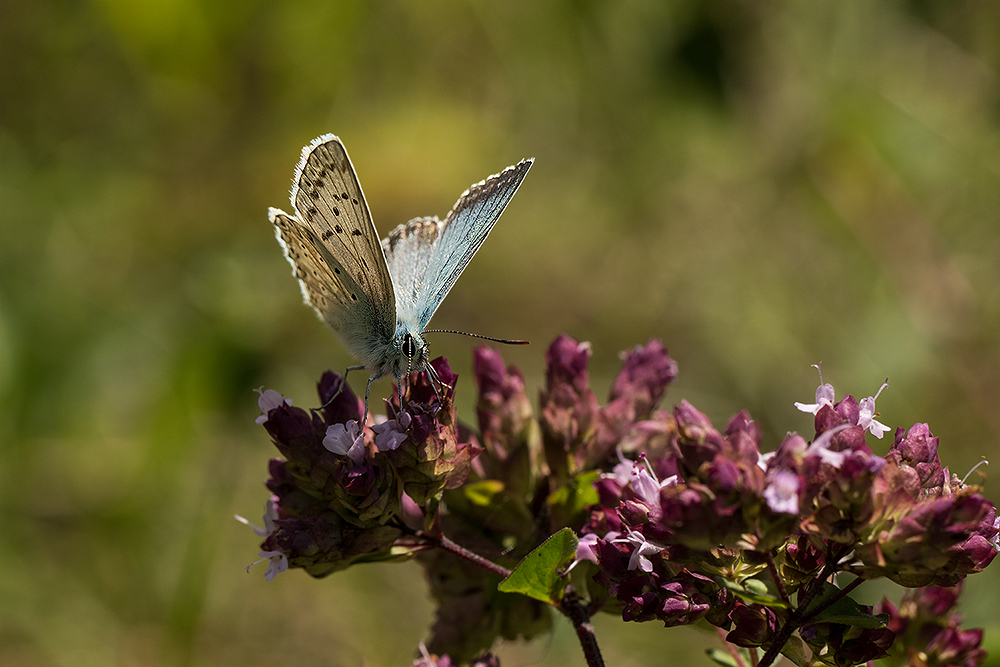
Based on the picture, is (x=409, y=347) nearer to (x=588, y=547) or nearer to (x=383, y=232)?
(x=588, y=547)

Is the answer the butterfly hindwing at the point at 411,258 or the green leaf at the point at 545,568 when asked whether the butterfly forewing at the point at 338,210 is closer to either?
the butterfly hindwing at the point at 411,258

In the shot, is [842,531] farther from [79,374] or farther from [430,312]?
[79,374]

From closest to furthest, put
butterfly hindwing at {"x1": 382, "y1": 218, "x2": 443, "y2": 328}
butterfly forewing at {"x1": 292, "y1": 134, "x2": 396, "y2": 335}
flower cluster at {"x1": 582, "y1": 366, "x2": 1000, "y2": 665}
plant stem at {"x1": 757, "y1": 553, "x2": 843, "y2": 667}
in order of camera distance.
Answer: flower cluster at {"x1": 582, "y1": 366, "x2": 1000, "y2": 665} < plant stem at {"x1": 757, "y1": 553, "x2": 843, "y2": 667} < butterfly forewing at {"x1": 292, "y1": 134, "x2": 396, "y2": 335} < butterfly hindwing at {"x1": 382, "y1": 218, "x2": 443, "y2": 328}

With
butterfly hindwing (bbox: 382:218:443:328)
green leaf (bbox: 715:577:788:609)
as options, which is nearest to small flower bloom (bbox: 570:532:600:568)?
green leaf (bbox: 715:577:788:609)

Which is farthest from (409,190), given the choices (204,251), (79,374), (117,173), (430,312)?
(430,312)

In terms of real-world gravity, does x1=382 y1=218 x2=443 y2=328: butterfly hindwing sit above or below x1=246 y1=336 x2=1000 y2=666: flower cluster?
above

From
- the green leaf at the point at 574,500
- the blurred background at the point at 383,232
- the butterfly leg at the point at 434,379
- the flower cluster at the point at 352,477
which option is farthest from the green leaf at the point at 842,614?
the blurred background at the point at 383,232

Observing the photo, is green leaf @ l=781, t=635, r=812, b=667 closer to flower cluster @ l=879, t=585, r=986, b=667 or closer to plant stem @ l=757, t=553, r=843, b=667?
plant stem @ l=757, t=553, r=843, b=667
